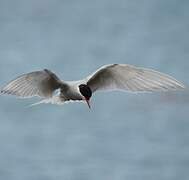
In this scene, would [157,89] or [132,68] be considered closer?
[157,89]

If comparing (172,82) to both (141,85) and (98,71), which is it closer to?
(141,85)

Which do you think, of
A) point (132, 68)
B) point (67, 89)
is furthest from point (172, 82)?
point (67, 89)

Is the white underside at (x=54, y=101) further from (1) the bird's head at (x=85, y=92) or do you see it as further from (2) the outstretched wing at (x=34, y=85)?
(1) the bird's head at (x=85, y=92)

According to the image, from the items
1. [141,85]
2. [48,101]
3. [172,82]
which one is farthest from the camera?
[48,101]

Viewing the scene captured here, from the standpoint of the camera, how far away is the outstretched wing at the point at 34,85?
5.21 m

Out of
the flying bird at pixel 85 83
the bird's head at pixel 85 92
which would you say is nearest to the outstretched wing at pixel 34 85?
the flying bird at pixel 85 83

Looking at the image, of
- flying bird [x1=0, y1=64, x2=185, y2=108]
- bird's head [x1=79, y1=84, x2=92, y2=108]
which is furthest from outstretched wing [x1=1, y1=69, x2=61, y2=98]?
bird's head [x1=79, y1=84, x2=92, y2=108]

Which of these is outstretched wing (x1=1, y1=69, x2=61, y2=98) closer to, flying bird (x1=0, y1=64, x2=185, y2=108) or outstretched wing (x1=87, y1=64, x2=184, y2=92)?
flying bird (x1=0, y1=64, x2=185, y2=108)

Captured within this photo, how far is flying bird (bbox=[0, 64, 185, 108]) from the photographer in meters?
5.15

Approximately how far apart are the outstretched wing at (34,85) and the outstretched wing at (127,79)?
39 centimetres

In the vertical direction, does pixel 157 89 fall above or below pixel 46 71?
below

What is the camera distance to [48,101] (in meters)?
5.53

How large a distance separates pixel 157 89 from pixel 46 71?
1190 millimetres

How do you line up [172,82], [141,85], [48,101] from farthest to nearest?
[48,101]
[141,85]
[172,82]
